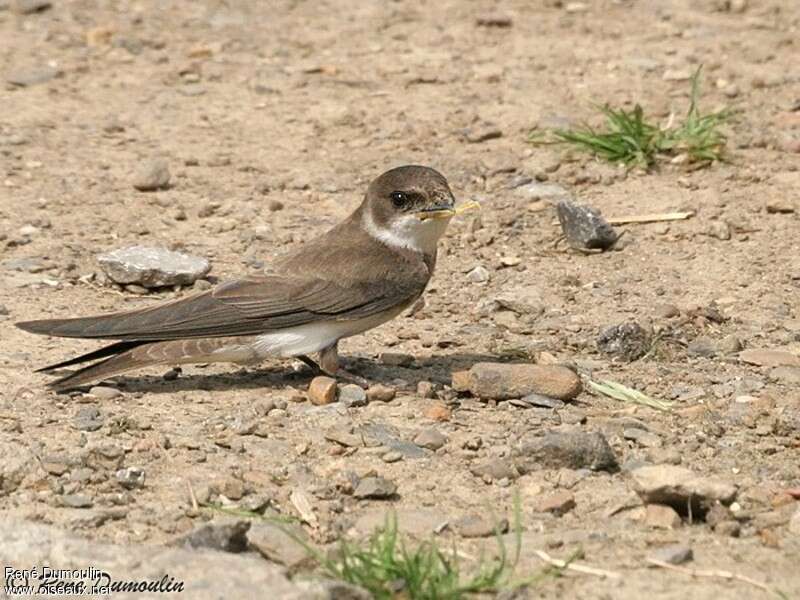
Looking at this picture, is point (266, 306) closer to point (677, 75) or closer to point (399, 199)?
point (399, 199)

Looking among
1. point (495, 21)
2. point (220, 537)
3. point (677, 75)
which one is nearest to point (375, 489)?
Answer: point (220, 537)

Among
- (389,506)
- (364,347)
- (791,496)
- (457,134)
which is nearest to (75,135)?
(457,134)

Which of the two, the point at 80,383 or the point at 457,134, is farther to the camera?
the point at 457,134

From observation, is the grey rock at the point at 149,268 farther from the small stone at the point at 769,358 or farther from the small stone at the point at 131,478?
the small stone at the point at 769,358

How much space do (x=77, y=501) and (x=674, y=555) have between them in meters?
2.05

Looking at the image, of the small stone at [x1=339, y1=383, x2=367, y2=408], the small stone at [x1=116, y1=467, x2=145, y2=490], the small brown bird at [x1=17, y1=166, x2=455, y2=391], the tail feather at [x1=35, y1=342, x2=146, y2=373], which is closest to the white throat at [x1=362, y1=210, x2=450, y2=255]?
the small brown bird at [x1=17, y1=166, x2=455, y2=391]

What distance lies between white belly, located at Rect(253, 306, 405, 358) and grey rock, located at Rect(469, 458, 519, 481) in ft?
4.32

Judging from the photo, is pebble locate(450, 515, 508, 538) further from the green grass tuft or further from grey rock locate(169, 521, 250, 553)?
the green grass tuft

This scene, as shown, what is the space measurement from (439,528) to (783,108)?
537cm

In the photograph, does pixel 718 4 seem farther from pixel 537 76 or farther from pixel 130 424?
pixel 130 424

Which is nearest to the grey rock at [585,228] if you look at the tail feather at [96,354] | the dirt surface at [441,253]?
the dirt surface at [441,253]

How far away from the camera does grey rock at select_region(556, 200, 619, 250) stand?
853 centimetres

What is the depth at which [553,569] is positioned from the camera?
515cm

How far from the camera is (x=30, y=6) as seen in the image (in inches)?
484
